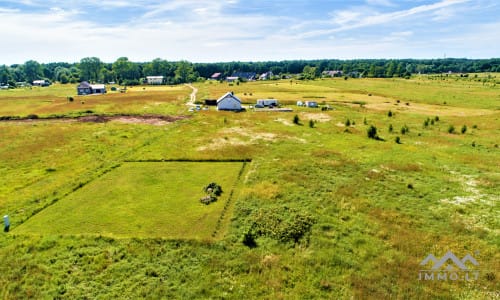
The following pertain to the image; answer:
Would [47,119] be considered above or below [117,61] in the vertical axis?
below

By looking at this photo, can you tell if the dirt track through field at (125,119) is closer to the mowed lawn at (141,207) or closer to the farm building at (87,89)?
the mowed lawn at (141,207)

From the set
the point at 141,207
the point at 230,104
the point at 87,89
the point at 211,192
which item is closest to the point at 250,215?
the point at 211,192

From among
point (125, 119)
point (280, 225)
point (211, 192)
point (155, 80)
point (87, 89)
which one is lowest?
point (280, 225)

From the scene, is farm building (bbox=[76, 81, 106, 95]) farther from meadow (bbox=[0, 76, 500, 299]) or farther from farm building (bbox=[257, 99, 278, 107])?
farm building (bbox=[257, 99, 278, 107])

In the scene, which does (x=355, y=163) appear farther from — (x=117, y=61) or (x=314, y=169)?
(x=117, y=61)

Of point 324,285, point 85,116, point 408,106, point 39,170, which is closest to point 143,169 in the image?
point 39,170

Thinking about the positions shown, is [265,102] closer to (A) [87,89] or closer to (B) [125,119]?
(B) [125,119]
